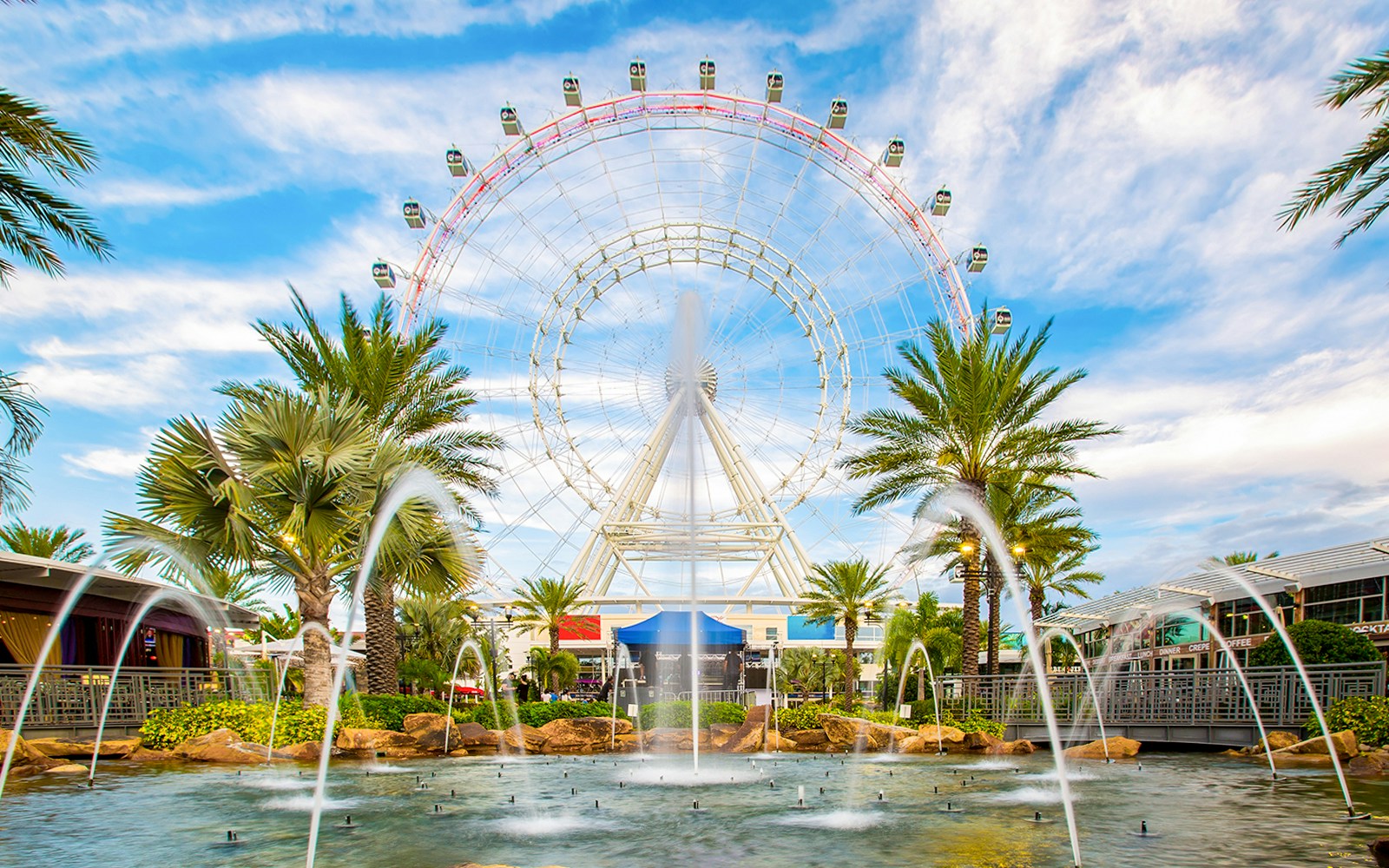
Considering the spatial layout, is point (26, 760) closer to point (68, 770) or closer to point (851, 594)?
point (68, 770)

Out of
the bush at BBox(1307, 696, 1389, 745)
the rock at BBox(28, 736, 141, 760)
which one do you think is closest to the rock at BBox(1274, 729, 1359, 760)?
the bush at BBox(1307, 696, 1389, 745)

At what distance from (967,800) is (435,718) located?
12436mm

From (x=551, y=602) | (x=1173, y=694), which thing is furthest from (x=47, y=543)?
(x=1173, y=694)

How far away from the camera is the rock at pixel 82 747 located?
17031 mm

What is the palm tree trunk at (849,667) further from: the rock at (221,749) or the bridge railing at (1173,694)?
the rock at (221,749)

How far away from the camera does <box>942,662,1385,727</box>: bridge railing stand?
18.6 metres

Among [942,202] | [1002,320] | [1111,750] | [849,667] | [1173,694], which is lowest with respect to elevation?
[1111,750]

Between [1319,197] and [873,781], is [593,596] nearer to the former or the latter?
[873,781]

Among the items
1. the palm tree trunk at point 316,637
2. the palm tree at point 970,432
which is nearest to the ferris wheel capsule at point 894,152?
the palm tree at point 970,432

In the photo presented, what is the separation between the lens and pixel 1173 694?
2167 centimetres

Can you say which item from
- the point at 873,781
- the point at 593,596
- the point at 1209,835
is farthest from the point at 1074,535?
the point at 593,596

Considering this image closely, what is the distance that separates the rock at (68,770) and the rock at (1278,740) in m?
20.0

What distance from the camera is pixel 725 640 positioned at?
Result: 31.0 metres

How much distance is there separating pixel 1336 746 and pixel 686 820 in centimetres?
1190
